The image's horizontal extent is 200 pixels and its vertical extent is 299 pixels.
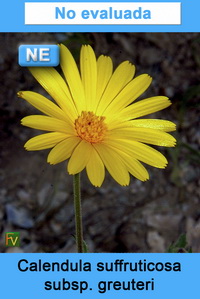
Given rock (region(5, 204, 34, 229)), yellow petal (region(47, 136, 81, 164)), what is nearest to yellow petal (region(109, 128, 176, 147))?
yellow petal (region(47, 136, 81, 164))

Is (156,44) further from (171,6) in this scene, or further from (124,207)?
(124,207)

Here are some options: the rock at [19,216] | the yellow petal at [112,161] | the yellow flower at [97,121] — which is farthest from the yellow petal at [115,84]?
the rock at [19,216]

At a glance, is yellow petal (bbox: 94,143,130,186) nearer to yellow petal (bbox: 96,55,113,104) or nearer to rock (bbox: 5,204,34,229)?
yellow petal (bbox: 96,55,113,104)

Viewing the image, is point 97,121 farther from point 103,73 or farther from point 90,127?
point 103,73

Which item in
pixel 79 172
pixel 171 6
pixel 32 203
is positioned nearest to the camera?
pixel 79 172

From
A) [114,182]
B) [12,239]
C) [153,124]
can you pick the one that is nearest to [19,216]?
[12,239]

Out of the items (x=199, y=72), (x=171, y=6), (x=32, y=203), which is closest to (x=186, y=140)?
(x=199, y=72)
